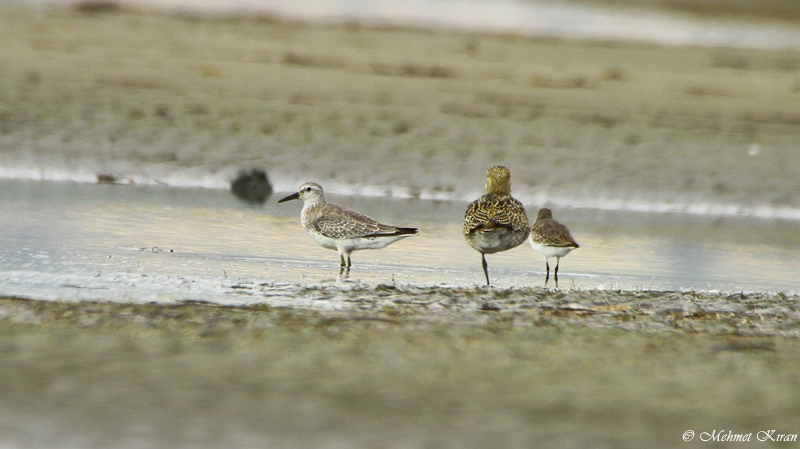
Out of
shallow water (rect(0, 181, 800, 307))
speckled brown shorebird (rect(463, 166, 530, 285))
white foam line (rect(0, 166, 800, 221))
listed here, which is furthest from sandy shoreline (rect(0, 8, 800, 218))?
speckled brown shorebird (rect(463, 166, 530, 285))

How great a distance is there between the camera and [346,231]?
886 cm

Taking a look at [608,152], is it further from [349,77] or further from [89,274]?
[89,274]

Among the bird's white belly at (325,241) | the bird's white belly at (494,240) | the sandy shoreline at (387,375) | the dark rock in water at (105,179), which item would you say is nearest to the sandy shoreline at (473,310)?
the sandy shoreline at (387,375)

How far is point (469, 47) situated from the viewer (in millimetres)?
20953

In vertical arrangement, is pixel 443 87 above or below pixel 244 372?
above

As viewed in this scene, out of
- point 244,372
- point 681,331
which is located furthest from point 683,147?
point 244,372

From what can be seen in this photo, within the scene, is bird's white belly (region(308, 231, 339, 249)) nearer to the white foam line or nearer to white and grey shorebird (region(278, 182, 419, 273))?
white and grey shorebird (region(278, 182, 419, 273))

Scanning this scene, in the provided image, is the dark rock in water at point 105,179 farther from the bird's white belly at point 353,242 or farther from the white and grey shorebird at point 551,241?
the white and grey shorebird at point 551,241

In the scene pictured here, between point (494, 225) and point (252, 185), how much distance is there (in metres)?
5.16

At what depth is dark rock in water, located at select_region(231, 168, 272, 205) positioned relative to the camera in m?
12.6

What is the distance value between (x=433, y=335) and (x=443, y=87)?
12568 mm

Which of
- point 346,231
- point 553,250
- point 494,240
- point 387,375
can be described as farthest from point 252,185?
point 387,375

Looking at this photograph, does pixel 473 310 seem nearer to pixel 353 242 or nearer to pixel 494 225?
pixel 494 225

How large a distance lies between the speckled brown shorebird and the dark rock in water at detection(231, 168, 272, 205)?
4.39m
